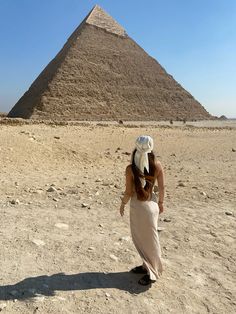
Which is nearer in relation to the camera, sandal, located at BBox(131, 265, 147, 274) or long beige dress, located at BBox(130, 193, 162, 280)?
long beige dress, located at BBox(130, 193, 162, 280)

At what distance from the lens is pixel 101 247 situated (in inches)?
154

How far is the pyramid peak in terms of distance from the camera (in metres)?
83.7

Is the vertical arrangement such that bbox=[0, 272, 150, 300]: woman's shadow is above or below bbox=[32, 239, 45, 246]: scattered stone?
below

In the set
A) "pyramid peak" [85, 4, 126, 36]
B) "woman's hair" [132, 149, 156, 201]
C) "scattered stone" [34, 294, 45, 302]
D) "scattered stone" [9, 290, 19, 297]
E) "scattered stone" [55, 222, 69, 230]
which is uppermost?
"pyramid peak" [85, 4, 126, 36]

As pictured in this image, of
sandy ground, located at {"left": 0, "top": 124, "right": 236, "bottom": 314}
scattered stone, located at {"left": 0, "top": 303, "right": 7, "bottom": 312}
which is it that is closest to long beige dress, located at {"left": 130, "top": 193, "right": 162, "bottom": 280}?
sandy ground, located at {"left": 0, "top": 124, "right": 236, "bottom": 314}

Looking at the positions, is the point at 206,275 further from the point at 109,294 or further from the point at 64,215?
the point at 64,215

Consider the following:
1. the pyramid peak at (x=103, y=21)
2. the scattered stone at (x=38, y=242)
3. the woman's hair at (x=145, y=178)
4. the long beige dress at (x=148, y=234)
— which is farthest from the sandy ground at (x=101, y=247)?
the pyramid peak at (x=103, y=21)

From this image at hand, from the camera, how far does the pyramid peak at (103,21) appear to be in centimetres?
8371

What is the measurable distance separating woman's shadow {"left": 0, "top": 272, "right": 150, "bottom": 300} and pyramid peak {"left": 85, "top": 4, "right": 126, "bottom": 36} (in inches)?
3299

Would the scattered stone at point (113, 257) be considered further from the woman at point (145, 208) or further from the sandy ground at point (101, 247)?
the woman at point (145, 208)

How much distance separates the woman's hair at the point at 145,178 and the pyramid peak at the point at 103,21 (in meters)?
83.5

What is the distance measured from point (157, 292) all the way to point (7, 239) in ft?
5.09

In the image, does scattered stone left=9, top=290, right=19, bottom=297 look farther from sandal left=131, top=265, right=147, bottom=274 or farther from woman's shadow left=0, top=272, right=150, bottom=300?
sandal left=131, top=265, right=147, bottom=274

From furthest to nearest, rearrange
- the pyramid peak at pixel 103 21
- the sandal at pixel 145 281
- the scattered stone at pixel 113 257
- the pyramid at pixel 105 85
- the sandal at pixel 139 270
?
the pyramid peak at pixel 103 21, the pyramid at pixel 105 85, the scattered stone at pixel 113 257, the sandal at pixel 139 270, the sandal at pixel 145 281
